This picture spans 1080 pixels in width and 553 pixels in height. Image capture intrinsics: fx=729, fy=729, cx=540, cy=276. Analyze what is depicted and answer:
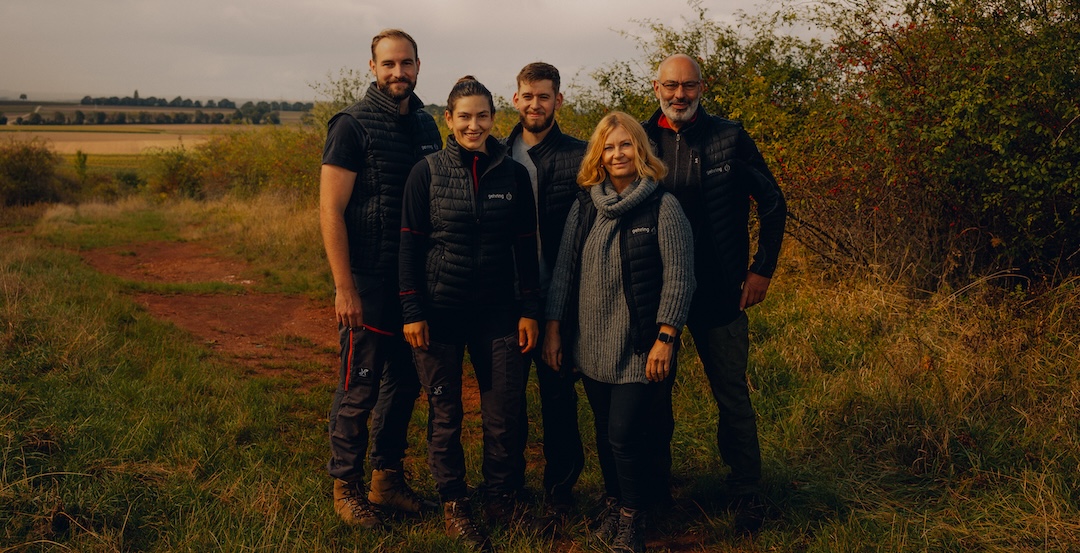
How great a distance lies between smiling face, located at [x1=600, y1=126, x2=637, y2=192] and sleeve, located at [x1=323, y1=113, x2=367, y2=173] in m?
1.17

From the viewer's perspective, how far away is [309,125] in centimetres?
2109

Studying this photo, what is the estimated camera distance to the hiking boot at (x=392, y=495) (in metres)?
3.75

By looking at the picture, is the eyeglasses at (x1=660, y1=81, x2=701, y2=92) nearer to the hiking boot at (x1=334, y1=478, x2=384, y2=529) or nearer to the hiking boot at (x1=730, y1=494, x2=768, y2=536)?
the hiking boot at (x1=730, y1=494, x2=768, y2=536)

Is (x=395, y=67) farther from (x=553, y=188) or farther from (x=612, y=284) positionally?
(x=612, y=284)

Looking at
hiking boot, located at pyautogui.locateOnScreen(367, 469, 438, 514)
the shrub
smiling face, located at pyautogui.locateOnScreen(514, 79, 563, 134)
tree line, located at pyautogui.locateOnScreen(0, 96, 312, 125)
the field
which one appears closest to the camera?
smiling face, located at pyautogui.locateOnScreen(514, 79, 563, 134)

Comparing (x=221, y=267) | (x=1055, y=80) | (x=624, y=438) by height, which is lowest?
(x=221, y=267)

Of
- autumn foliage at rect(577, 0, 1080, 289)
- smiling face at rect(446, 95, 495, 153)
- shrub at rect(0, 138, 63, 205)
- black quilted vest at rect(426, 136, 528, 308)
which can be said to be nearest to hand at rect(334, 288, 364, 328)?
black quilted vest at rect(426, 136, 528, 308)

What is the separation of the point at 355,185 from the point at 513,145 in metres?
0.84

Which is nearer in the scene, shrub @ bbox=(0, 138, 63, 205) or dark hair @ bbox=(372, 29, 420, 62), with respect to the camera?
dark hair @ bbox=(372, 29, 420, 62)

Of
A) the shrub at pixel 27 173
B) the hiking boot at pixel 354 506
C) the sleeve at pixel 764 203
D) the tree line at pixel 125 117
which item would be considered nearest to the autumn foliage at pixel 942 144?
the sleeve at pixel 764 203

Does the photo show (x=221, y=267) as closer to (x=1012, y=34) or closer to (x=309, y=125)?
(x=309, y=125)

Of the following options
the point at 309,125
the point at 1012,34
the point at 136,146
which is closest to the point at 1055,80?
the point at 1012,34

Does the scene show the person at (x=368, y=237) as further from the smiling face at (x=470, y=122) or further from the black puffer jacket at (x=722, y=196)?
the black puffer jacket at (x=722, y=196)

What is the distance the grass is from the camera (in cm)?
329
